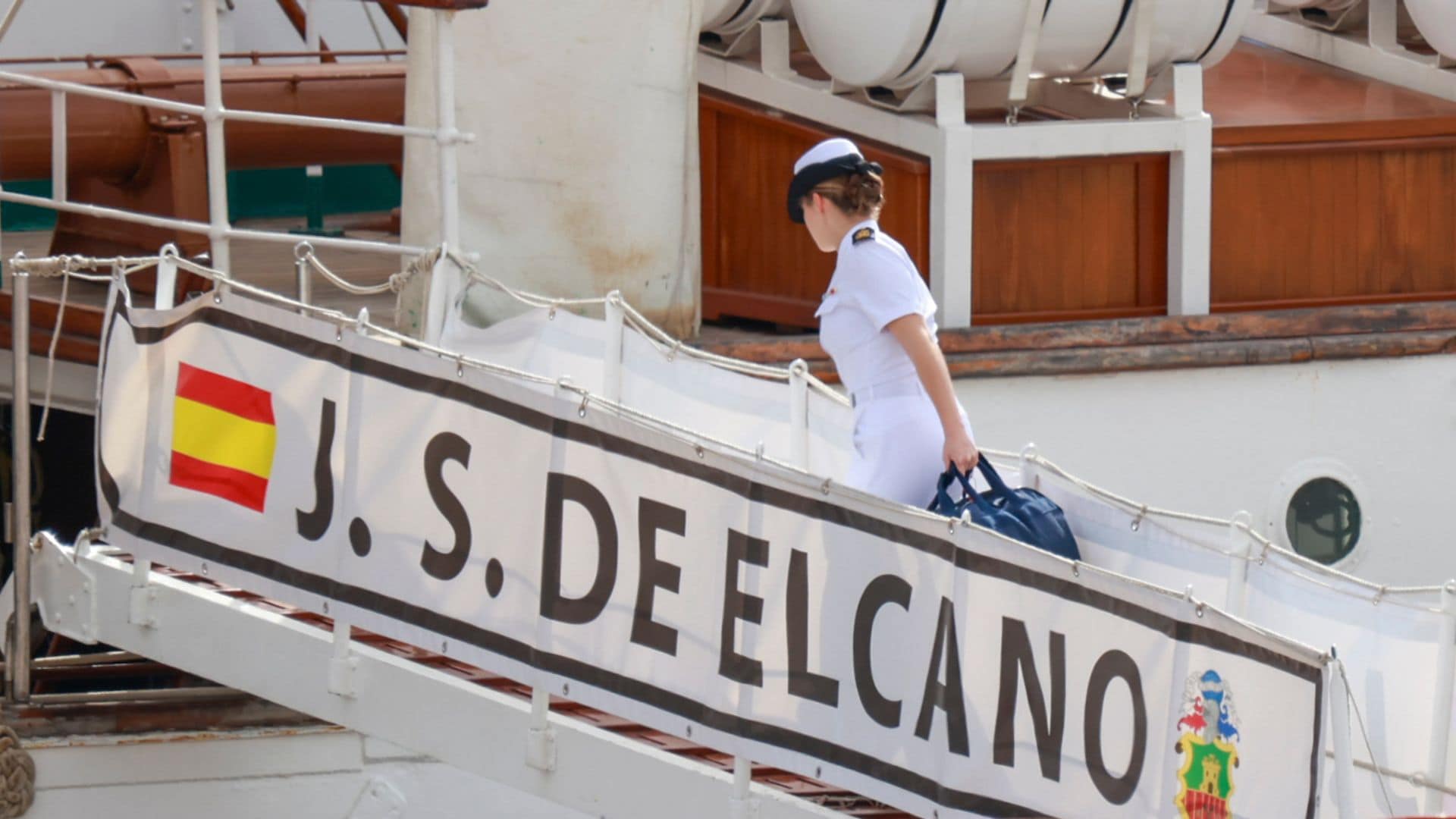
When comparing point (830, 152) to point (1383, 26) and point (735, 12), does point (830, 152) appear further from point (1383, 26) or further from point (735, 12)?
point (1383, 26)

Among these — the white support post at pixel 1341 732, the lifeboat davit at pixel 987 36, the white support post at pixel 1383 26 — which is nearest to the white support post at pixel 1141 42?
the lifeboat davit at pixel 987 36

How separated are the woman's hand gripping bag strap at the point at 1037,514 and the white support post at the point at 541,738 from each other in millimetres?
1007

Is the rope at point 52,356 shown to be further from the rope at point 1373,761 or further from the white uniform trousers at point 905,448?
the rope at point 1373,761

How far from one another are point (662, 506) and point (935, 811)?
77 cm

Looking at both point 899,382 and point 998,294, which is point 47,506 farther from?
point 899,382

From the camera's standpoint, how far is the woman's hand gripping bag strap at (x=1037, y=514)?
151 inches

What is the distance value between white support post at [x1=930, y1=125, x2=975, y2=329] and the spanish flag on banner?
3045 mm

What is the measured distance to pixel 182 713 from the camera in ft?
16.0

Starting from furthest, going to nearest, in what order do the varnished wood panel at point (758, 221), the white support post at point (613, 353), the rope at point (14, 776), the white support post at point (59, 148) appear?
the varnished wood panel at point (758, 221) → the white support post at point (59, 148) → the white support post at point (613, 353) → the rope at point (14, 776)

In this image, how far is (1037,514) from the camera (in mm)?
3850

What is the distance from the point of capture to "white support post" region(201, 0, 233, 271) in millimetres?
5059

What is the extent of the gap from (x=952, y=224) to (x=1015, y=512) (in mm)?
2906

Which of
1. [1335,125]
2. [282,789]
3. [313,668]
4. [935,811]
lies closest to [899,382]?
[935,811]

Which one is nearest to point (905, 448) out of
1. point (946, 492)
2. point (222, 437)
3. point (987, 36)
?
point (946, 492)
